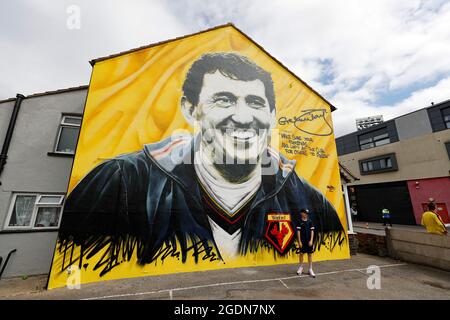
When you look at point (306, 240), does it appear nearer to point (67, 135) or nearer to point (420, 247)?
point (420, 247)

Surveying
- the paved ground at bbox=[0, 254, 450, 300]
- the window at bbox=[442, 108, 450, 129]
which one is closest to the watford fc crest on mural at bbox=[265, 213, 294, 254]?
the paved ground at bbox=[0, 254, 450, 300]

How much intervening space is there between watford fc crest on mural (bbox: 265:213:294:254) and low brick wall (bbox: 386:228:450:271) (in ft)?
15.0

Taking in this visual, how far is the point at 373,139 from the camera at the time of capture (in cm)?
2502

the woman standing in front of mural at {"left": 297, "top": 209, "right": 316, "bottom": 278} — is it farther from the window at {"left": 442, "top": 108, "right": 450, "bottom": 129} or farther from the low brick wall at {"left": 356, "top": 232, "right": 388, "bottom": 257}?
the window at {"left": 442, "top": 108, "right": 450, "bottom": 129}

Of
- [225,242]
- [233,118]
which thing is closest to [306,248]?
[225,242]

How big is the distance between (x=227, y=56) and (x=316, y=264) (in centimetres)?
964

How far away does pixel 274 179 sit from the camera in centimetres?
852

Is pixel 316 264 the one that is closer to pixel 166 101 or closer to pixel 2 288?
pixel 166 101

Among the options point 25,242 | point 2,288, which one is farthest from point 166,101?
point 2,288

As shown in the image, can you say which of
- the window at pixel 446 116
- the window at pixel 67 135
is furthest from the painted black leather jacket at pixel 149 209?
the window at pixel 446 116

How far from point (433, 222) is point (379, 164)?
20553 millimetres

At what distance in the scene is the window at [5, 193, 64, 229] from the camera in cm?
652

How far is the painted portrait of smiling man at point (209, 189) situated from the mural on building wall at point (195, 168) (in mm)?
38
